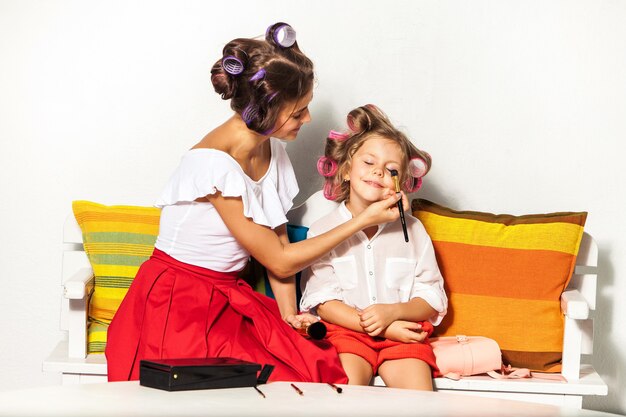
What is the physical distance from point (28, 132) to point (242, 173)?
3.20 feet

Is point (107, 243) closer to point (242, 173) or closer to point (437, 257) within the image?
point (242, 173)

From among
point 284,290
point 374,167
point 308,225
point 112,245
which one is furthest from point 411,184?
point 112,245

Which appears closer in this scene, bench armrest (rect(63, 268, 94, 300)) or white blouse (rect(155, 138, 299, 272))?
white blouse (rect(155, 138, 299, 272))

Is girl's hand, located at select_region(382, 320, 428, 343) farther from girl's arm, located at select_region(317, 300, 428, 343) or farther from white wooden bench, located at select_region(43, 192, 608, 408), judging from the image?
white wooden bench, located at select_region(43, 192, 608, 408)

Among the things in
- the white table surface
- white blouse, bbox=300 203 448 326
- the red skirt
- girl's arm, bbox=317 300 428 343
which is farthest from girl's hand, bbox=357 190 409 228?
the white table surface

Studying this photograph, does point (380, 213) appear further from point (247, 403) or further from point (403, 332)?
point (247, 403)

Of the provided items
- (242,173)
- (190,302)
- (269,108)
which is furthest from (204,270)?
(269,108)

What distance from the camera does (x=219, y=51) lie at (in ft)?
9.88

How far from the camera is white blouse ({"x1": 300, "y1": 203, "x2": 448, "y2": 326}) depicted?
8.48 feet

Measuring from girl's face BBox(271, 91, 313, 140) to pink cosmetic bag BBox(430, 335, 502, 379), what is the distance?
2.31ft

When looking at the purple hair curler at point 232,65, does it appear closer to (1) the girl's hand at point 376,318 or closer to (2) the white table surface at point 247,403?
(1) the girl's hand at point 376,318

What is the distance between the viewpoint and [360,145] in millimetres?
2646

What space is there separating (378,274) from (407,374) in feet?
1.02

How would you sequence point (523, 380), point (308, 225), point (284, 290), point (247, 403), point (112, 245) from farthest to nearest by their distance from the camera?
1. point (308, 225)
2. point (112, 245)
3. point (284, 290)
4. point (523, 380)
5. point (247, 403)
